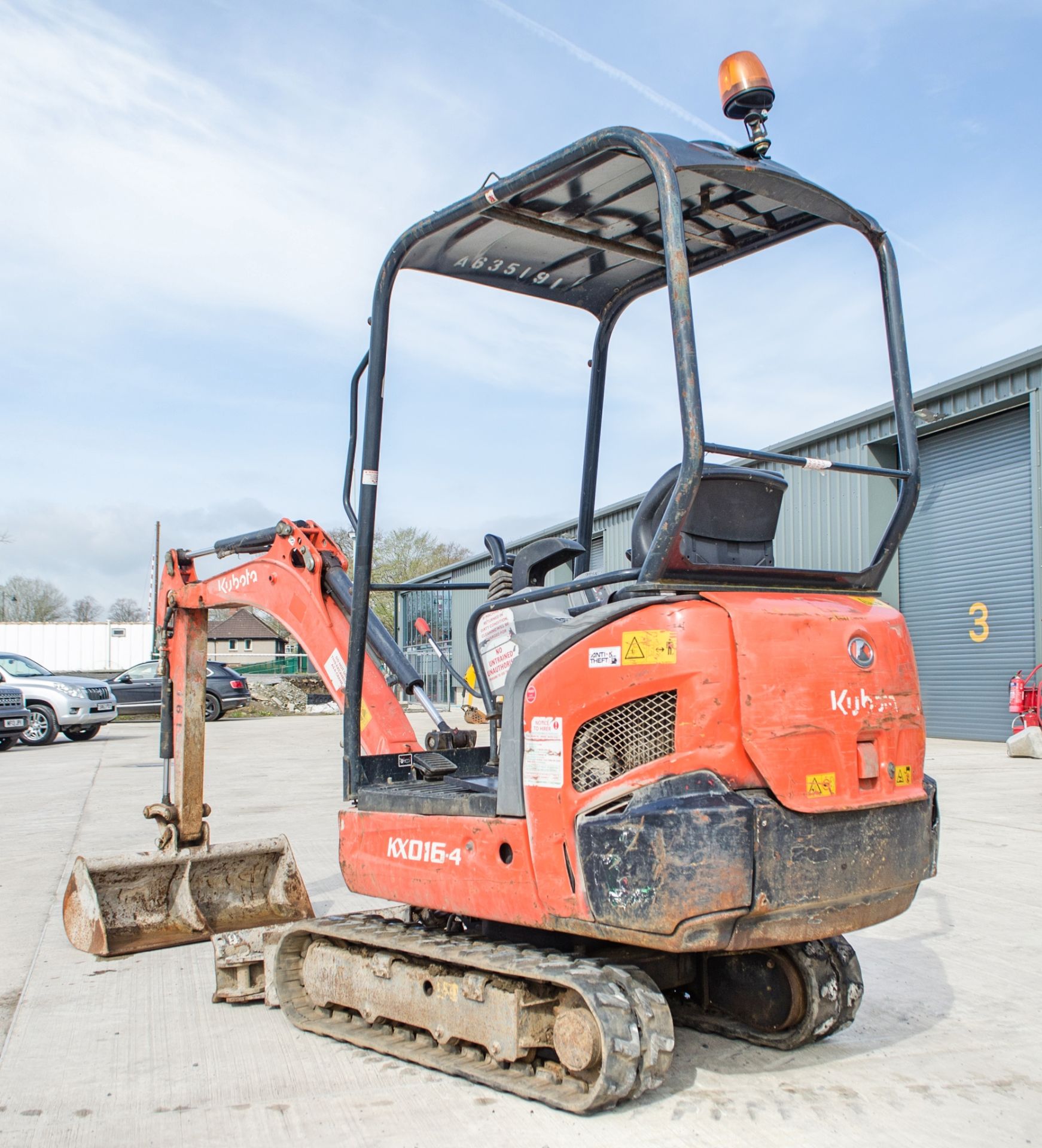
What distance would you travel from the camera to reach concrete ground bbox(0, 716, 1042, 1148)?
3.31 metres

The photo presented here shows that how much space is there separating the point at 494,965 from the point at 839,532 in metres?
15.7

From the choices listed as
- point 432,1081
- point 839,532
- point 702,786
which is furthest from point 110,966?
point 839,532

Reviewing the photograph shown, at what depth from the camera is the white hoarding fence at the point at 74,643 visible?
64625mm

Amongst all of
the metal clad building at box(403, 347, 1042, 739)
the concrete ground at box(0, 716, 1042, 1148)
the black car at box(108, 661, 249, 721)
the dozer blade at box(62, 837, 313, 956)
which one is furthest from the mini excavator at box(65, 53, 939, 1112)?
the black car at box(108, 661, 249, 721)

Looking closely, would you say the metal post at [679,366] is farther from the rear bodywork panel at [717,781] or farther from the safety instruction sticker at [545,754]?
the safety instruction sticker at [545,754]

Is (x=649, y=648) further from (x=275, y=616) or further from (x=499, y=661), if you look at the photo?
(x=275, y=616)

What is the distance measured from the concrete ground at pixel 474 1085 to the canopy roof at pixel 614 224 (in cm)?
291

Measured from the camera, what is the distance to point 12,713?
1889 cm

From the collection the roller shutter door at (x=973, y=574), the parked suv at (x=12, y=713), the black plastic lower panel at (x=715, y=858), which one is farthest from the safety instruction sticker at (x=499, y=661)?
the parked suv at (x=12, y=713)

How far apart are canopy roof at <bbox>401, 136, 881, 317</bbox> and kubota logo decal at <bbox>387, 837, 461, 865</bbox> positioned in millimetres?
2218

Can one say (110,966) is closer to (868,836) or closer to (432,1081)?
(432,1081)

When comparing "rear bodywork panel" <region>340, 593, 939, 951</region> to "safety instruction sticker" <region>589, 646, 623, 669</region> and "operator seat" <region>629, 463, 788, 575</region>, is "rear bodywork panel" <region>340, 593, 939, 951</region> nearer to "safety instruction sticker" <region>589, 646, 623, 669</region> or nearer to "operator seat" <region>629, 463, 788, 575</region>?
"safety instruction sticker" <region>589, 646, 623, 669</region>

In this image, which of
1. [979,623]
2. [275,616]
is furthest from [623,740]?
[979,623]

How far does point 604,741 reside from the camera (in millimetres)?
3348
